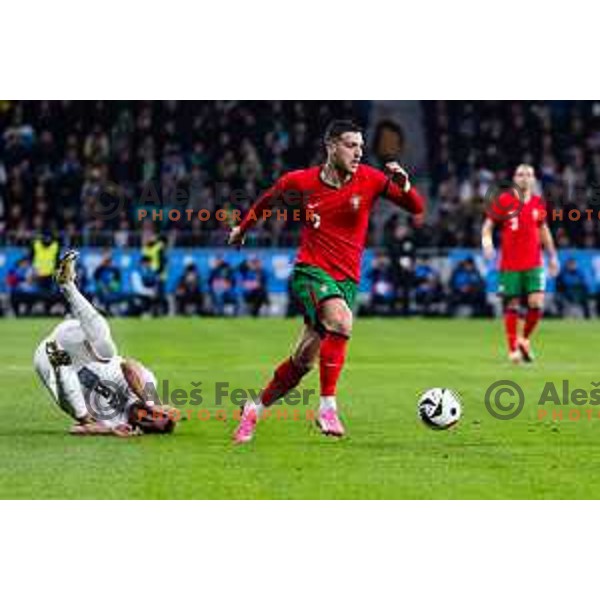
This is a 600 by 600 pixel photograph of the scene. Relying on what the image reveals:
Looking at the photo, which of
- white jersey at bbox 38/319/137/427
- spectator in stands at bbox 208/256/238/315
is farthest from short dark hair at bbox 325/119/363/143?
spectator in stands at bbox 208/256/238/315

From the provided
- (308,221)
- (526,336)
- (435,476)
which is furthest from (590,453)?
(526,336)

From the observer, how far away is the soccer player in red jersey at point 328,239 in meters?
11.5

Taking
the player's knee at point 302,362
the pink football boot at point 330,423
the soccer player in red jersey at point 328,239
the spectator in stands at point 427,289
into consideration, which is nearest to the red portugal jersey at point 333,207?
the soccer player in red jersey at point 328,239

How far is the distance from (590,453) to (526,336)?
8.65 meters

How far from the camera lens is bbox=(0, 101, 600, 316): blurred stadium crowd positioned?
1266 inches

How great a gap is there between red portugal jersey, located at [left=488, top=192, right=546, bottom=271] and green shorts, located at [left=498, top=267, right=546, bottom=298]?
0.20 feet

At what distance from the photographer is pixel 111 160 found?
3519 cm

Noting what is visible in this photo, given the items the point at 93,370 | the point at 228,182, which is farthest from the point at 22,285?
the point at 93,370

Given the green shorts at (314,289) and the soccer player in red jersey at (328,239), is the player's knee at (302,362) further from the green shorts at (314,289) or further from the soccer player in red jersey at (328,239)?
the green shorts at (314,289)

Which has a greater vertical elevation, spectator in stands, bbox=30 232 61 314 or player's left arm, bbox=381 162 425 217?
player's left arm, bbox=381 162 425 217

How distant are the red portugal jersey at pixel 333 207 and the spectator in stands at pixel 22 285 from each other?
20.4 meters

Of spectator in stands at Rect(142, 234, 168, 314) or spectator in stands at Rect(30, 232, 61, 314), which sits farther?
spectator in stands at Rect(142, 234, 168, 314)

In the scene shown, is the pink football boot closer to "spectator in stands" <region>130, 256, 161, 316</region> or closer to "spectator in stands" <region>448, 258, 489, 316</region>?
"spectator in stands" <region>130, 256, 161, 316</region>

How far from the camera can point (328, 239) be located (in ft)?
38.4
